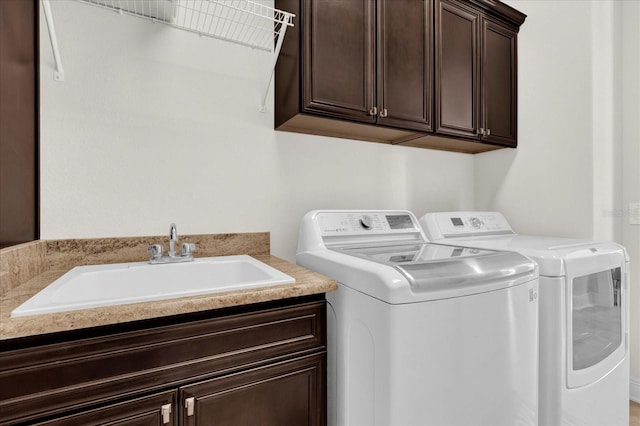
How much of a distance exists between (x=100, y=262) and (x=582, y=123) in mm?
2618

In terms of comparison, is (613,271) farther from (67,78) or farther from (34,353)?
(67,78)

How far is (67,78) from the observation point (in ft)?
4.26

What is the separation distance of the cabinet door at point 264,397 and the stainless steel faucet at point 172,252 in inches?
22.2

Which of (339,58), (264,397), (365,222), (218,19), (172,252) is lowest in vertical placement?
(264,397)

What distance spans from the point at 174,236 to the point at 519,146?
87.8 inches

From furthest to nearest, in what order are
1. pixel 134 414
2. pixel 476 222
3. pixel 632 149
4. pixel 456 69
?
pixel 476 222 < pixel 632 149 < pixel 456 69 < pixel 134 414

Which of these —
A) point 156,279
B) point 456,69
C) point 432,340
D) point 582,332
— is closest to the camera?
point 432,340

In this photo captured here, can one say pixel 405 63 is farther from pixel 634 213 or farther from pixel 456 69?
pixel 634 213

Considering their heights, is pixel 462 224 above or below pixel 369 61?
below

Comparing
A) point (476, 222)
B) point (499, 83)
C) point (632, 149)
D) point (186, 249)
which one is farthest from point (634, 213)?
point (186, 249)

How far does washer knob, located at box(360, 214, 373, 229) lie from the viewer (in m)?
1.65

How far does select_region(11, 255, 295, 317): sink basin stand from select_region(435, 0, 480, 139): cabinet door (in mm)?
1300

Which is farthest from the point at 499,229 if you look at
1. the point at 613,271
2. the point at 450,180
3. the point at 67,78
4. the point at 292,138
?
the point at 67,78

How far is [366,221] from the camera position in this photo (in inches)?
65.4
